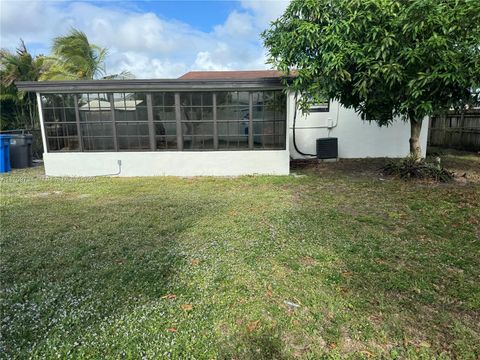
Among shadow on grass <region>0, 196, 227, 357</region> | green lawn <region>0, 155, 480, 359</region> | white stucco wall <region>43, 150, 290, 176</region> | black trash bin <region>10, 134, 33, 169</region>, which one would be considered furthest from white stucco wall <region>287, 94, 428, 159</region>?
black trash bin <region>10, 134, 33, 169</region>

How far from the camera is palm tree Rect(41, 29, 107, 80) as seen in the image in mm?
12094

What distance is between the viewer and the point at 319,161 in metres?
9.98

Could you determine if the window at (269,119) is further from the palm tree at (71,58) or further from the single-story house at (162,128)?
the palm tree at (71,58)

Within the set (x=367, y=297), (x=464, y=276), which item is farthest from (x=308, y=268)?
(x=464, y=276)

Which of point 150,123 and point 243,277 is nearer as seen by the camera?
point 243,277

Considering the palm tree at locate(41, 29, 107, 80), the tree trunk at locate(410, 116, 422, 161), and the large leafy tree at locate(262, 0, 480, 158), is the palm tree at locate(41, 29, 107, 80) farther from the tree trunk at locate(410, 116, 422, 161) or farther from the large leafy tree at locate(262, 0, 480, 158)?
the tree trunk at locate(410, 116, 422, 161)

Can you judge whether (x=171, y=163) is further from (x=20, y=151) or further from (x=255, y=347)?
(x=255, y=347)

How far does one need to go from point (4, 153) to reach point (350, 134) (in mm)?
10280

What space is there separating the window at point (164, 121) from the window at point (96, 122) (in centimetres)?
115

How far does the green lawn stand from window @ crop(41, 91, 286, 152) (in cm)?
272

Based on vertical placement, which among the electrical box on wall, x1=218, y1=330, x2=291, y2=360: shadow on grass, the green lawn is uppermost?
the electrical box on wall

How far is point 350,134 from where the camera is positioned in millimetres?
10406

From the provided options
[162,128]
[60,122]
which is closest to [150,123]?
[162,128]

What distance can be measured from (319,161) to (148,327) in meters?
8.41
